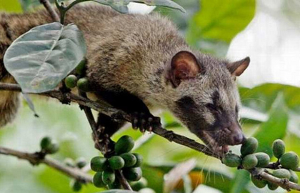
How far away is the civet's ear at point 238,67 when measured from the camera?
11.2ft

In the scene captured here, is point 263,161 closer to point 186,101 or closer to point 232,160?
point 232,160

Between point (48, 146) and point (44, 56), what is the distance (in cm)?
122

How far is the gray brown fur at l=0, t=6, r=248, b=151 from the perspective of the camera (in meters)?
3.31

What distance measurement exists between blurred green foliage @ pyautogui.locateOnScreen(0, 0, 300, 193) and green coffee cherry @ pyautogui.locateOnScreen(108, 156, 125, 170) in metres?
0.55

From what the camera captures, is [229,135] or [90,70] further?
[90,70]

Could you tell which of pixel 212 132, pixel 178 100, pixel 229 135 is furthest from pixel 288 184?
pixel 178 100

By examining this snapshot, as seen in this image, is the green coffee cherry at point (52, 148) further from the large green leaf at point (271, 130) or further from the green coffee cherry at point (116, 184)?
the large green leaf at point (271, 130)

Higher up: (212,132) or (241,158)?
(241,158)

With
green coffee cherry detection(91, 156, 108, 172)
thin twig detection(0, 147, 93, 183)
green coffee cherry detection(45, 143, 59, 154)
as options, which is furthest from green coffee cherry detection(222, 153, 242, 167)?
green coffee cherry detection(45, 143, 59, 154)

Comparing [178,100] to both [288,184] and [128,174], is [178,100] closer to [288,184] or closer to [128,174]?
[128,174]

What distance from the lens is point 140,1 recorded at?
8.65 ft

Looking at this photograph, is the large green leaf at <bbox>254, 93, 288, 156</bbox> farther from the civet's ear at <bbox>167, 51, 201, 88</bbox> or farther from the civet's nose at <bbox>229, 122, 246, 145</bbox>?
the civet's ear at <bbox>167, 51, 201, 88</bbox>

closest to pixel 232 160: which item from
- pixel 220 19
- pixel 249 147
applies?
pixel 249 147

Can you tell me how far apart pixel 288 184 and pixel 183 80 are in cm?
132
